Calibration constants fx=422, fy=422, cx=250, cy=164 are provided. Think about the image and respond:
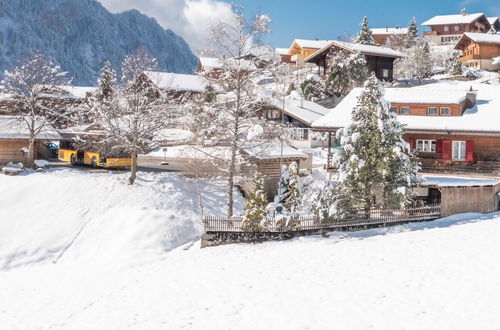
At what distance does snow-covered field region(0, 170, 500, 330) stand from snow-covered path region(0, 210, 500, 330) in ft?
0.20

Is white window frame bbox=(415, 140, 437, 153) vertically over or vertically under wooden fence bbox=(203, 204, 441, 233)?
over

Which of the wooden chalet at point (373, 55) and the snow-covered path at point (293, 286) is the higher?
the wooden chalet at point (373, 55)

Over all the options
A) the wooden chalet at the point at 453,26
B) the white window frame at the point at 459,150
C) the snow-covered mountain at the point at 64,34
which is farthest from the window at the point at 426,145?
the snow-covered mountain at the point at 64,34

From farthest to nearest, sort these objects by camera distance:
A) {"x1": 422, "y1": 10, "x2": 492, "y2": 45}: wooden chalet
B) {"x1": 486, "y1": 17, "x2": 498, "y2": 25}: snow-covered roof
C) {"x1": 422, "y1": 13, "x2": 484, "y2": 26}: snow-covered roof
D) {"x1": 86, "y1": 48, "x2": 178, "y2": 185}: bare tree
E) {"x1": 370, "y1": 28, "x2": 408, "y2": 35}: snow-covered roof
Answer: {"x1": 486, "y1": 17, "x2": 498, "y2": 25}: snow-covered roof
{"x1": 370, "y1": 28, "x2": 408, "y2": 35}: snow-covered roof
{"x1": 422, "y1": 10, "x2": 492, "y2": 45}: wooden chalet
{"x1": 422, "y1": 13, "x2": 484, "y2": 26}: snow-covered roof
{"x1": 86, "y1": 48, "x2": 178, "y2": 185}: bare tree

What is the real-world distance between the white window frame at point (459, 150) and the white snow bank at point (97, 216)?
16835 mm

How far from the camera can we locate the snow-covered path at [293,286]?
13.0m

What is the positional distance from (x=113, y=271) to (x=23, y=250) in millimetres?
7346

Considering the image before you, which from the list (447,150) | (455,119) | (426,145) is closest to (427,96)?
(455,119)

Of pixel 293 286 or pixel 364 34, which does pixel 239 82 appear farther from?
pixel 364 34

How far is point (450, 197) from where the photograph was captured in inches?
998

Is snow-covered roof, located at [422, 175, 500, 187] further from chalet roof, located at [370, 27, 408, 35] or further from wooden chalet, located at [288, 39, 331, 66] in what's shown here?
chalet roof, located at [370, 27, 408, 35]

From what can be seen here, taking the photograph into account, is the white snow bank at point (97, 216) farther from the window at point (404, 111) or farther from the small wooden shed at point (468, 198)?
the window at point (404, 111)

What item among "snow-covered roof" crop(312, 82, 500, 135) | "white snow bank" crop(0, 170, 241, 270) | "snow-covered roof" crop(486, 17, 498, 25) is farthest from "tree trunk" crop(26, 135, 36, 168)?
"snow-covered roof" crop(486, 17, 498, 25)

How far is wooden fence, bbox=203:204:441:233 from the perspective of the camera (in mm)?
23750
